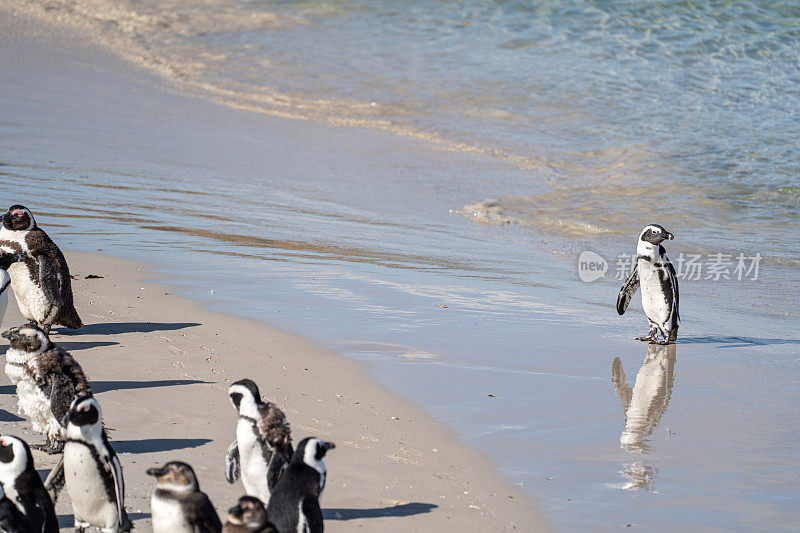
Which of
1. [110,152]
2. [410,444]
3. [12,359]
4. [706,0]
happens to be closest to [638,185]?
[110,152]

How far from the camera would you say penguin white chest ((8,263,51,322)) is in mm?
5656

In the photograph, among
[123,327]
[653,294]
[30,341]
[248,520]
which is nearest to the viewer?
[248,520]

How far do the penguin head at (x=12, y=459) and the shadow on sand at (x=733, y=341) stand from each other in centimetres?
464

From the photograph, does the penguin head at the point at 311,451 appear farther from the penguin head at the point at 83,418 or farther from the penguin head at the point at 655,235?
the penguin head at the point at 655,235

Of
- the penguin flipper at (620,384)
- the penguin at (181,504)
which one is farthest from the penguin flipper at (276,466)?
the penguin flipper at (620,384)

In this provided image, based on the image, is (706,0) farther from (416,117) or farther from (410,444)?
(410,444)

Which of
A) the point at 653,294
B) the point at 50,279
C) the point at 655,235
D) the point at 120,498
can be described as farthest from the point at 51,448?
the point at 655,235

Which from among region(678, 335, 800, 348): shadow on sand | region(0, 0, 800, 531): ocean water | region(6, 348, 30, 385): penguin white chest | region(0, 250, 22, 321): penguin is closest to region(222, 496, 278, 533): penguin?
region(0, 0, 800, 531): ocean water

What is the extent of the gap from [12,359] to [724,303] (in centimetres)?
569

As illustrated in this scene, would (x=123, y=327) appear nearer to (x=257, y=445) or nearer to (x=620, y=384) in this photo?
(x=257, y=445)

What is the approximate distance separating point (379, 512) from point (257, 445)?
517 mm

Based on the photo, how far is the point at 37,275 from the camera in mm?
5703

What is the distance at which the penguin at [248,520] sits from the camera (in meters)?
2.75

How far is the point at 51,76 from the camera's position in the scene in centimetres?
1650
